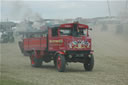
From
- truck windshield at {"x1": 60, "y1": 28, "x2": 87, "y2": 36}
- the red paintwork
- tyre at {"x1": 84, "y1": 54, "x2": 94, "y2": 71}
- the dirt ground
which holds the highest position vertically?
truck windshield at {"x1": 60, "y1": 28, "x2": 87, "y2": 36}

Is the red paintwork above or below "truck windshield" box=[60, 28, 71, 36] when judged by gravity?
below

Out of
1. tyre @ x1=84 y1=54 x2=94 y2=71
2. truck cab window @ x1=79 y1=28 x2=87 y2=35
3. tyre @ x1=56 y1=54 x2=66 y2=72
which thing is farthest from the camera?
truck cab window @ x1=79 y1=28 x2=87 y2=35

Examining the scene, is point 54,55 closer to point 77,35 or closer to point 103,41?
point 77,35

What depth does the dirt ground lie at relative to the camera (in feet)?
42.7

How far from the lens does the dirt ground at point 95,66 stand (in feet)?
42.7

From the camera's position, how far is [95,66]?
1970 cm

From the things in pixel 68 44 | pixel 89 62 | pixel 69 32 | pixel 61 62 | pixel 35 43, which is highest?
pixel 69 32

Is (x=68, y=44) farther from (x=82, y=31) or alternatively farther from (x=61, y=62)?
(x=82, y=31)

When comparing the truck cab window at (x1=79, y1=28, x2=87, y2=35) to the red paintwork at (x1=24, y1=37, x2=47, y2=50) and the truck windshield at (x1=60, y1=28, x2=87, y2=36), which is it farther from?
the red paintwork at (x1=24, y1=37, x2=47, y2=50)

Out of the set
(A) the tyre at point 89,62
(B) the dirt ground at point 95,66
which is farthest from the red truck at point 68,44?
(B) the dirt ground at point 95,66

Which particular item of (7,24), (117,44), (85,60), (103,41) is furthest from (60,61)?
(7,24)

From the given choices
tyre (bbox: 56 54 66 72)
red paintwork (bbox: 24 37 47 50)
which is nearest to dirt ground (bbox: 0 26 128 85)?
tyre (bbox: 56 54 66 72)

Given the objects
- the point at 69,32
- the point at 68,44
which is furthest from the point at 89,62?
the point at 69,32

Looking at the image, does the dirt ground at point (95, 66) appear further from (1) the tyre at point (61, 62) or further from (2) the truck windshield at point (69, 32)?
(2) the truck windshield at point (69, 32)
